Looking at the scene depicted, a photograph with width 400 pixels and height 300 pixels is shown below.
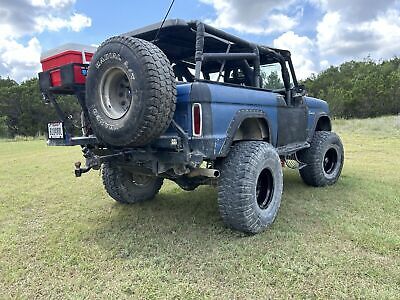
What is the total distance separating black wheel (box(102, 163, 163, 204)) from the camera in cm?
428

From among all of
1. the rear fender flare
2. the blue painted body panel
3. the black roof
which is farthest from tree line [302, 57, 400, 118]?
the blue painted body panel

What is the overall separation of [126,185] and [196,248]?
1652mm

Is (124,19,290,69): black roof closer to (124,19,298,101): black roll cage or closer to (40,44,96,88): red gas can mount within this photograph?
(124,19,298,101): black roll cage

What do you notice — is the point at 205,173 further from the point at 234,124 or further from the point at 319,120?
the point at 319,120

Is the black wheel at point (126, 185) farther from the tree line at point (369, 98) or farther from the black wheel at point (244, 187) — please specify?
the tree line at point (369, 98)

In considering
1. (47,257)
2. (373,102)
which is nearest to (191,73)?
(47,257)

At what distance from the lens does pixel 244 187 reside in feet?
10.3

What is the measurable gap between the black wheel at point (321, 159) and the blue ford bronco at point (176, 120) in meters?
0.95

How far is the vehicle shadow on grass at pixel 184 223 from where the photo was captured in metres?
3.18

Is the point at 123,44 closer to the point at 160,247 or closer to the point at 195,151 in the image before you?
the point at 195,151

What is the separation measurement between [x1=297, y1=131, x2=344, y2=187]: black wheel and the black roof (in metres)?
1.58

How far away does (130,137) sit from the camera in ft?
9.32

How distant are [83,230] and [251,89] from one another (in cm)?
245

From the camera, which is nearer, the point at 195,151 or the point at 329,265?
the point at 329,265
